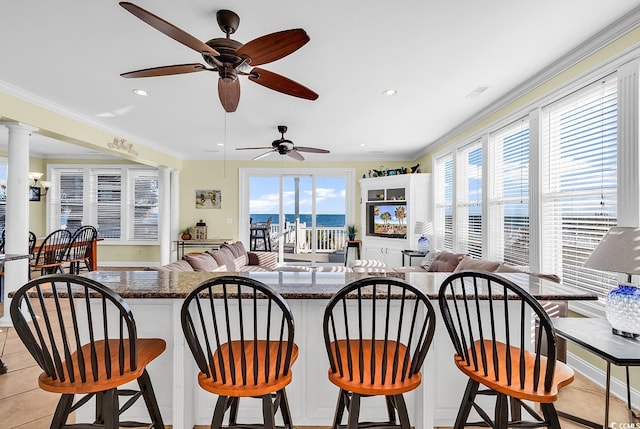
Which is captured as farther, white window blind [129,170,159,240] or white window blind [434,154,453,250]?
white window blind [129,170,159,240]

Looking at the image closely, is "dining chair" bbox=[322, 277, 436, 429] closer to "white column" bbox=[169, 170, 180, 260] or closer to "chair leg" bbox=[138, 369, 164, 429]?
"chair leg" bbox=[138, 369, 164, 429]

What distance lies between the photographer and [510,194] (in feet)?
11.4

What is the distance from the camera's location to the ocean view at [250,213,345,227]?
680 cm

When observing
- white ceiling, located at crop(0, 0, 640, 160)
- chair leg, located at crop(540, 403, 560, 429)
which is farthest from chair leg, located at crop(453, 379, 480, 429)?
white ceiling, located at crop(0, 0, 640, 160)

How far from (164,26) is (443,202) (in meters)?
4.92

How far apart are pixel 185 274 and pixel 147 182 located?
600 cm

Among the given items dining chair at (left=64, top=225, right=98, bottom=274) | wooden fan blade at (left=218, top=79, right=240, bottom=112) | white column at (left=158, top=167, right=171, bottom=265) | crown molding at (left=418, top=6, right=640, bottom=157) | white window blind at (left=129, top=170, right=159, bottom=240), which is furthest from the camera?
white window blind at (left=129, top=170, right=159, bottom=240)

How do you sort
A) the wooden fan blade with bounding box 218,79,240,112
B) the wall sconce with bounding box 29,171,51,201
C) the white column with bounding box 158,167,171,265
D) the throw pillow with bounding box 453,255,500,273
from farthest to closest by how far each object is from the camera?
the wall sconce with bounding box 29,171,51,201 < the white column with bounding box 158,167,171,265 < the throw pillow with bounding box 453,255,500,273 < the wooden fan blade with bounding box 218,79,240,112

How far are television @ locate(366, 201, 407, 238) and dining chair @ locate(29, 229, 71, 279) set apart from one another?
203 inches

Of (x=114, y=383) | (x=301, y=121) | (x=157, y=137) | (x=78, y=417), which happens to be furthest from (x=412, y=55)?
(x=157, y=137)

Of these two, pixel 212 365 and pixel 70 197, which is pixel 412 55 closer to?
pixel 212 365

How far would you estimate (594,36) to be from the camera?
226 centimetres

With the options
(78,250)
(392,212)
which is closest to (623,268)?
(392,212)

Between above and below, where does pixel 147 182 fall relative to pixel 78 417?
above
